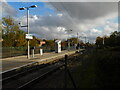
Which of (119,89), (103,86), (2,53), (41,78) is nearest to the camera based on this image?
(119,89)

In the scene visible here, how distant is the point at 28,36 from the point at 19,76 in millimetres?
12805

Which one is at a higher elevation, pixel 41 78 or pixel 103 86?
pixel 103 86

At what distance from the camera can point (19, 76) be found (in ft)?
32.0

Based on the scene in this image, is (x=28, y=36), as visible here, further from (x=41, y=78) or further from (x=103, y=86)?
(x=103, y=86)

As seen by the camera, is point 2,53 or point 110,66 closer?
point 110,66

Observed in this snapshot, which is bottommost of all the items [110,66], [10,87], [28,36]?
[10,87]

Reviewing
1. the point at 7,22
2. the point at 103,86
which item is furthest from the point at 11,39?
the point at 103,86

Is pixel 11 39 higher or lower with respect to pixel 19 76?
higher

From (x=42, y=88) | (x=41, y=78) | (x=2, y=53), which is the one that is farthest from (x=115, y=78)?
(x=2, y=53)

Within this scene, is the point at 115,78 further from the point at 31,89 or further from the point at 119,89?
the point at 31,89

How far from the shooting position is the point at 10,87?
7312 mm

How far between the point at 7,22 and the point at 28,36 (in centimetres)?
2390

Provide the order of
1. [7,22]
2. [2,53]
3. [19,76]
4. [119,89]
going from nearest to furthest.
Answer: [119,89] < [19,76] < [2,53] < [7,22]

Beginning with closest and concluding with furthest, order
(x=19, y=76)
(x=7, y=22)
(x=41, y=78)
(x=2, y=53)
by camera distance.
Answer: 1. (x=41, y=78)
2. (x=19, y=76)
3. (x=2, y=53)
4. (x=7, y=22)
